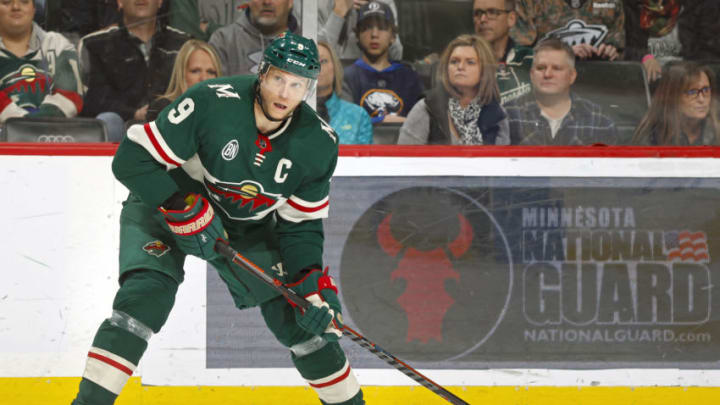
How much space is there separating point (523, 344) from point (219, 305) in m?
1.11

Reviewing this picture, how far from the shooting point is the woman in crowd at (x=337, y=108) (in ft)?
10.3

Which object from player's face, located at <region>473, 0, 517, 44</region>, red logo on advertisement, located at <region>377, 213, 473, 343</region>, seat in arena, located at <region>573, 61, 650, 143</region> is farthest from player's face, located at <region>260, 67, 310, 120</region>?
seat in arena, located at <region>573, 61, 650, 143</region>

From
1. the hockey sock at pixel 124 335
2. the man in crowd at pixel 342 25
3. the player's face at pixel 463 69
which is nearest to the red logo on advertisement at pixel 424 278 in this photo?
the player's face at pixel 463 69

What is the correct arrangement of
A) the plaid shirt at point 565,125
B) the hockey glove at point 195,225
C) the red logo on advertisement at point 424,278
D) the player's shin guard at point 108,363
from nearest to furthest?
the player's shin guard at point 108,363 → the hockey glove at point 195,225 → the red logo on advertisement at point 424,278 → the plaid shirt at point 565,125

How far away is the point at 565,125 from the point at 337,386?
1.47m

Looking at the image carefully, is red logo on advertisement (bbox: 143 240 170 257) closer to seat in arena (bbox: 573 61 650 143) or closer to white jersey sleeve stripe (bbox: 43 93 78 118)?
white jersey sleeve stripe (bbox: 43 93 78 118)

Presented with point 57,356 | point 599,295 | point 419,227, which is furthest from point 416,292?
point 57,356

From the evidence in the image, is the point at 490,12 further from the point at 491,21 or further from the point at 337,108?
the point at 337,108

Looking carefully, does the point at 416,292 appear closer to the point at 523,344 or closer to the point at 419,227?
the point at 419,227

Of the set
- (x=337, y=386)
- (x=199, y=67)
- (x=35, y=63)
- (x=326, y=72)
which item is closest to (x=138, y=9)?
(x=199, y=67)

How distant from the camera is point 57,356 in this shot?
289 centimetres

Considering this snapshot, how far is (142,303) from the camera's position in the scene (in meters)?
2.03

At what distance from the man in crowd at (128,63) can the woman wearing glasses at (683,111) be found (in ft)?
6.00

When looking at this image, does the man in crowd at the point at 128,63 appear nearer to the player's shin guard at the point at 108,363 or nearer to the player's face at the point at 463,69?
the player's face at the point at 463,69
